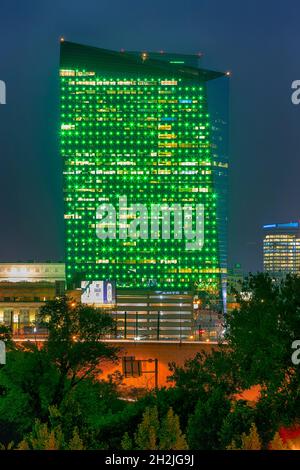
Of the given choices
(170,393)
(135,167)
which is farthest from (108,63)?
(170,393)

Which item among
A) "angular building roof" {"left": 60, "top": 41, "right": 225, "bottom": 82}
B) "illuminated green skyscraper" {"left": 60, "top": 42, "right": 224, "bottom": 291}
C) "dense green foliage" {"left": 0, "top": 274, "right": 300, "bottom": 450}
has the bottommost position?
"dense green foliage" {"left": 0, "top": 274, "right": 300, "bottom": 450}

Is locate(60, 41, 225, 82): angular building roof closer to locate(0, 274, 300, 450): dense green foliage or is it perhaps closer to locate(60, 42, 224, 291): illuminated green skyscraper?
locate(60, 42, 224, 291): illuminated green skyscraper

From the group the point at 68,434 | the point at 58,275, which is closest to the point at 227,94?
the point at 58,275

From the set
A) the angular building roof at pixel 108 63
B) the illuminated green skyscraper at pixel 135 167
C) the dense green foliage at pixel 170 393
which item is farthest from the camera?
the angular building roof at pixel 108 63

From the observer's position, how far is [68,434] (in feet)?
53.3

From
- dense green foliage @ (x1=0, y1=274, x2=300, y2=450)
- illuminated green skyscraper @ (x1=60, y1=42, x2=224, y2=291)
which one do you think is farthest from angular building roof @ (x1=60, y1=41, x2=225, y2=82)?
dense green foliage @ (x1=0, y1=274, x2=300, y2=450)

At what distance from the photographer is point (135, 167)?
381 ft

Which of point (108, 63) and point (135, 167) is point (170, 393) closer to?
point (135, 167)

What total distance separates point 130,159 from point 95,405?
94997 mm

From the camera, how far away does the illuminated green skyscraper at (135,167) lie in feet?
374

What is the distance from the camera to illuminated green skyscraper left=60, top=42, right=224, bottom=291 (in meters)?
114

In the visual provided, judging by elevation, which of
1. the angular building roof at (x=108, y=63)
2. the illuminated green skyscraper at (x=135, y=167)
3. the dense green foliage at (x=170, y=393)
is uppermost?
the angular building roof at (x=108, y=63)

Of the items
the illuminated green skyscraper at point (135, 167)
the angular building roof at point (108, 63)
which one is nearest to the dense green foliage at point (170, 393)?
the illuminated green skyscraper at point (135, 167)

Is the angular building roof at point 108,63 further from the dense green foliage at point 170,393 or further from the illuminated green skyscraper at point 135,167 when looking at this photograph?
the dense green foliage at point 170,393
